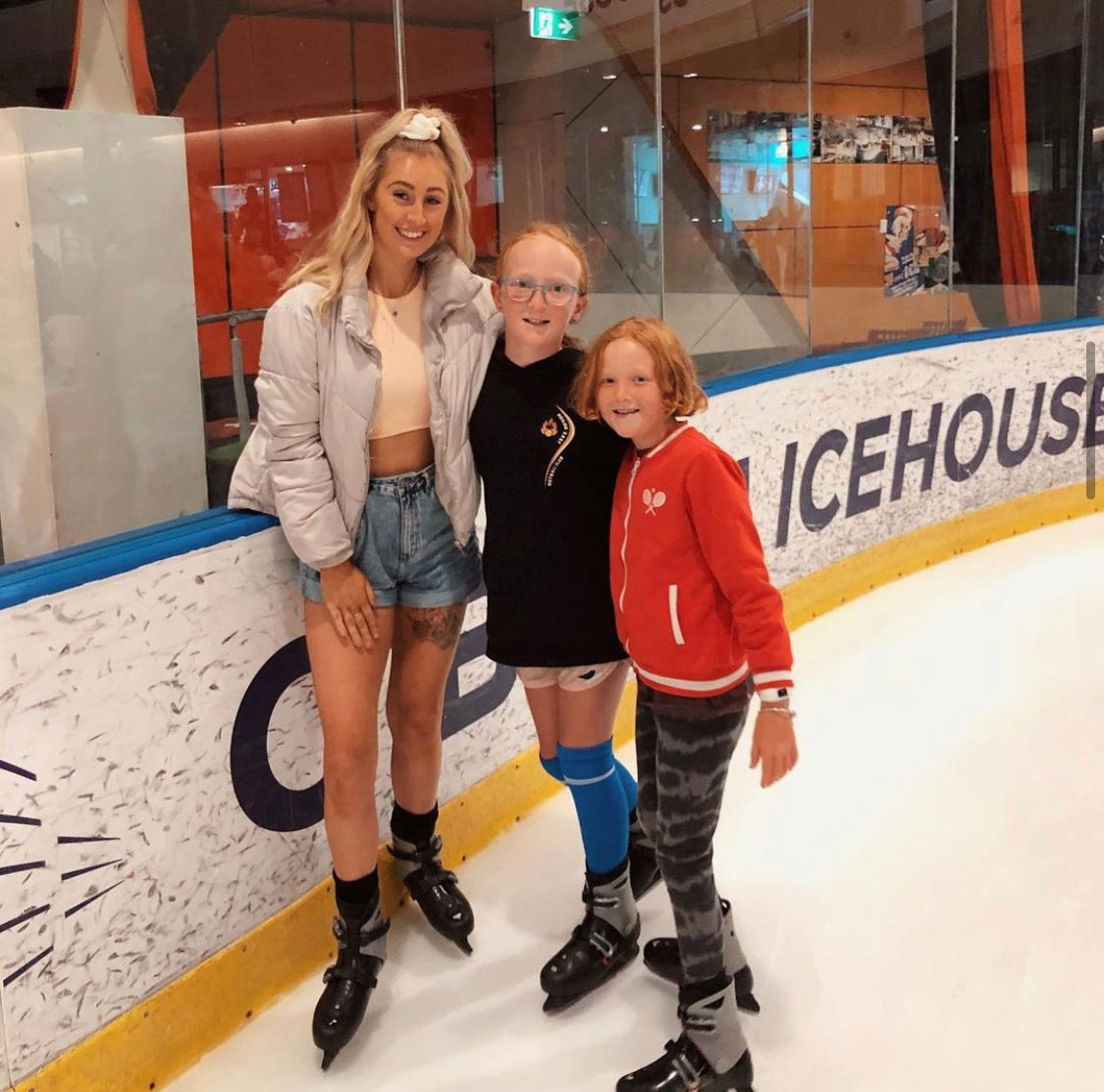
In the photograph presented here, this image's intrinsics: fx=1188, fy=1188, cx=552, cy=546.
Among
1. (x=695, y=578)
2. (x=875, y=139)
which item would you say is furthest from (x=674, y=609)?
(x=875, y=139)

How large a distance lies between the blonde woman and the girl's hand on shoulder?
1.79ft

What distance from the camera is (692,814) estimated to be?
1.54 metres

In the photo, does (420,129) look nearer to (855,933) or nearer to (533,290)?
(533,290)

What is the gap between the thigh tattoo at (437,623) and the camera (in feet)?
5.97

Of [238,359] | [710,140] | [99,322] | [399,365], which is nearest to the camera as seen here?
[399,365]

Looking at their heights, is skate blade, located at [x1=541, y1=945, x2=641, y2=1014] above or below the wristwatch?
below

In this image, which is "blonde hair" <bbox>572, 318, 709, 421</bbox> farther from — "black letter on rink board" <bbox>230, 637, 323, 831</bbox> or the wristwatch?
"black letter on rink board" <bbox>230, 637, 323, 831</bbox>

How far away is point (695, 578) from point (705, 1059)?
0.65 meters

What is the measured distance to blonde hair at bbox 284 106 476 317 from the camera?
1.58 m

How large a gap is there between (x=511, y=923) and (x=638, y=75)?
3590mm

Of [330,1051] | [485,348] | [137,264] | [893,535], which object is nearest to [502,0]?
[893,535]

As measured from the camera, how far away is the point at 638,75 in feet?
15.2

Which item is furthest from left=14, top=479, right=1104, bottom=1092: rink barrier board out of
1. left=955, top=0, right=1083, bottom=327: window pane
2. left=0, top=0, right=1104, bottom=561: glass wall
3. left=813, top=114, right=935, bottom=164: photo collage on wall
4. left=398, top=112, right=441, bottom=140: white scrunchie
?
left=955, top=0, right=1083, bottom=327: window pane

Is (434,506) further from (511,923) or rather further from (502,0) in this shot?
(502,0)
